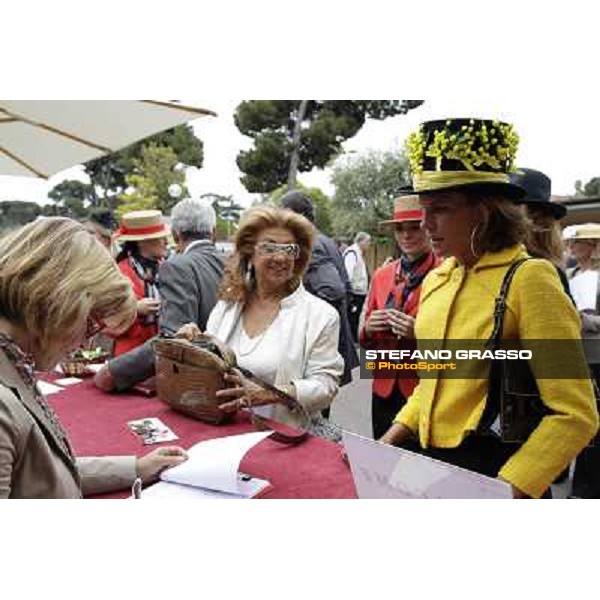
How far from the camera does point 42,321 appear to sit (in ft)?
2.35

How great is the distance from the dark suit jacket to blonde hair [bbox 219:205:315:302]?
10cm

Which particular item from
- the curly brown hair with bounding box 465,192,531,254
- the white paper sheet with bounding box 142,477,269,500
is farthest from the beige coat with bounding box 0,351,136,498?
the curly brown hair with bounding box 465,192,531,254

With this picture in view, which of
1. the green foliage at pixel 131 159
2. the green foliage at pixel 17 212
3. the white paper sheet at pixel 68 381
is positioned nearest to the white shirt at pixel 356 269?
the green foliage at pixel 131 159

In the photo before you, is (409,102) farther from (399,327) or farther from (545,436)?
(545,436)

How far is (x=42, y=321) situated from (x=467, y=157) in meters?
0.62

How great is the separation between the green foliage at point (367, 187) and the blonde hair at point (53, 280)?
45 cm

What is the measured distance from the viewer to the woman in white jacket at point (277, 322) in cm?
110

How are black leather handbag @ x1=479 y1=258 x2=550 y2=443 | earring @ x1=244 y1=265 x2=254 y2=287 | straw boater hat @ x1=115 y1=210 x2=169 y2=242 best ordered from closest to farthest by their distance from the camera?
black leather handbag @ x1=479 y1=258 x2=550 y2=443, earring @ x1=244 y1=265 x2=254 y2=287, straw boater hat @ x1=115 y1=210 x2=169 y2=242

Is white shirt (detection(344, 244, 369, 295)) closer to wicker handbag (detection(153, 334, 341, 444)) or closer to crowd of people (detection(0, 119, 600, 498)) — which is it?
crowd of people (detection(0, 119, 600, 498))

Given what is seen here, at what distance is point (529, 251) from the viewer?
85 cm

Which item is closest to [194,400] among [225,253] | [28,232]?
[225,253]

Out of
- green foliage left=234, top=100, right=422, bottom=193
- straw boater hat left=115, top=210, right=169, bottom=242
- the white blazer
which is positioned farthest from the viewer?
straw boater hat left=115, top=210, right=169, bottom=242

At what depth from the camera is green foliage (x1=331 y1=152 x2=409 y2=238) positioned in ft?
3.23

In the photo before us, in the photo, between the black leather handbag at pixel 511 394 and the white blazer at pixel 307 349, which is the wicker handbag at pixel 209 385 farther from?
the black leather handbag at pixel 511 394
